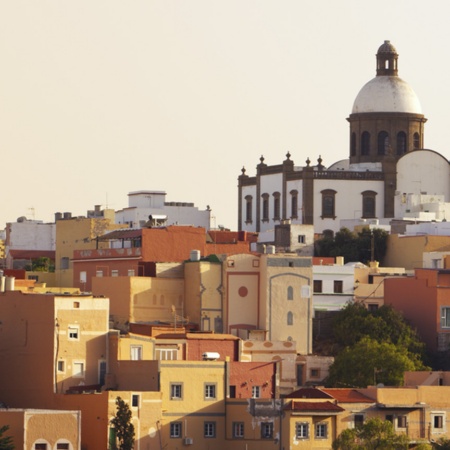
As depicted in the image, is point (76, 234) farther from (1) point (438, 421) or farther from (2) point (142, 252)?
(1) point (438, 421)

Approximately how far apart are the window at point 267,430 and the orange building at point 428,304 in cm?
1886

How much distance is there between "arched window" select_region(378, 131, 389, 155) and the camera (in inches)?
4424

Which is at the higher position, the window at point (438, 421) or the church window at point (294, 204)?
the church window at point (294, 204)

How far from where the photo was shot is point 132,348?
2516 inches

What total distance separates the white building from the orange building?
29530mm

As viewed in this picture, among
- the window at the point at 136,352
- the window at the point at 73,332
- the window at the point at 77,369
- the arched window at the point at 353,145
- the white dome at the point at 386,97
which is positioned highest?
the white dome at the point at 386,97

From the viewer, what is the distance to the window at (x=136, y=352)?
63812 millimetres

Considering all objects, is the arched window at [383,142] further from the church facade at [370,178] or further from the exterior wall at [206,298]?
the exterior wall at [206,298]

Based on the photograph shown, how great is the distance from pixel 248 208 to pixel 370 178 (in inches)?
299

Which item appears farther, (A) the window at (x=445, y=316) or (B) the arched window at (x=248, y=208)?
(B) the arched window at (x=248, y=208)

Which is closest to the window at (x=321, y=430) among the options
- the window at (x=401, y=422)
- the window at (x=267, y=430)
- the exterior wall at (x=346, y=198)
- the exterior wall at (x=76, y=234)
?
the window at (x=267, y=430)

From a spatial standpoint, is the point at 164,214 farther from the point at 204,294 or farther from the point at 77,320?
the point at 77,320

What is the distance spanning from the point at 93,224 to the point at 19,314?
3799 centimetres

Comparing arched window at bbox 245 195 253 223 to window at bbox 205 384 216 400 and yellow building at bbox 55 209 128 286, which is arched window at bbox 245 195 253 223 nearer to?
yellow building at bbox 55 209 128 286
